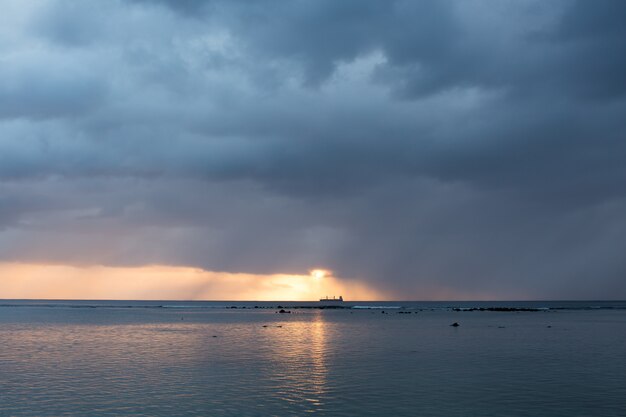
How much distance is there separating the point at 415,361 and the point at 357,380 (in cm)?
1375

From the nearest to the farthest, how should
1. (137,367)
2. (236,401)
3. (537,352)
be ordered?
(236,401), (137,367), (537,352)

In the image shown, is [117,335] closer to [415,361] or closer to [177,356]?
[177,356]

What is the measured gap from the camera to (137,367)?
52.3 metres

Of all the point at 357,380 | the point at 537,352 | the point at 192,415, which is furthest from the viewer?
the point at 537,352

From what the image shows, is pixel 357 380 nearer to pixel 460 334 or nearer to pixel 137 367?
pixel 137 367

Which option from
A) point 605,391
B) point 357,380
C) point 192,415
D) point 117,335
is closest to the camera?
point 192,415

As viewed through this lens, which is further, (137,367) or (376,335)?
(376,335)

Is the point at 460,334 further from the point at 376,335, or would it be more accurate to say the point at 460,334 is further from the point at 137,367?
the point at 137,367

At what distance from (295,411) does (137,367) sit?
23.5 m

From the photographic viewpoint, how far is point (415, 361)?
186 ft

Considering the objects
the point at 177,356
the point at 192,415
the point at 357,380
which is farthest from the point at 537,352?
the point at 192,415

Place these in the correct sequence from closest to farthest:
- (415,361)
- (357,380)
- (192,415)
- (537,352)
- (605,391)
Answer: (192,415), (605,391), (357,380), (415,361), (537,352)

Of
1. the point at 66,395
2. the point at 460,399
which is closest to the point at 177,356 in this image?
the point at 66,395

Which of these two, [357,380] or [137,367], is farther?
[137,367]
